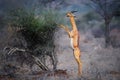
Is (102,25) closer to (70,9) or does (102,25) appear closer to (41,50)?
(70,9)

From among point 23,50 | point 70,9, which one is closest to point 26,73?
point 23,50

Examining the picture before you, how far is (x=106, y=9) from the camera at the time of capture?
8.41 m

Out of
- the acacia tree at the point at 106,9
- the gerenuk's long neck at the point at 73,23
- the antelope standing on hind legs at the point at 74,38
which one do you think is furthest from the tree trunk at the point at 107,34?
the gerenuk's long neck at the point at 73,23

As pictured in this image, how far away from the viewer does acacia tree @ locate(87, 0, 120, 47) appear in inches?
326

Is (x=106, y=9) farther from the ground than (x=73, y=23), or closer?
farther from the ground

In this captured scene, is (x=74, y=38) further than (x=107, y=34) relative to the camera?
No

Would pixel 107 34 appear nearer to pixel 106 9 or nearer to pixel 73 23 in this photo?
pixel 106 9

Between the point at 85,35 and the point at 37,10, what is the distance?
41.3 inches

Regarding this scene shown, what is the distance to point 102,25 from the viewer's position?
332 inches

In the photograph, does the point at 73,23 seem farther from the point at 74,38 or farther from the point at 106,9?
the point at 106,9

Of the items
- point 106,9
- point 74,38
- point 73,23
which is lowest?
point 74,38

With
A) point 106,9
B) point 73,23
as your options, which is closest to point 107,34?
point 106,9

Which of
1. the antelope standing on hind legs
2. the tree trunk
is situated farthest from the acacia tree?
the antelope standing on hind legs

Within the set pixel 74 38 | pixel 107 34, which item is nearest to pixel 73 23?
pixel 74 38
